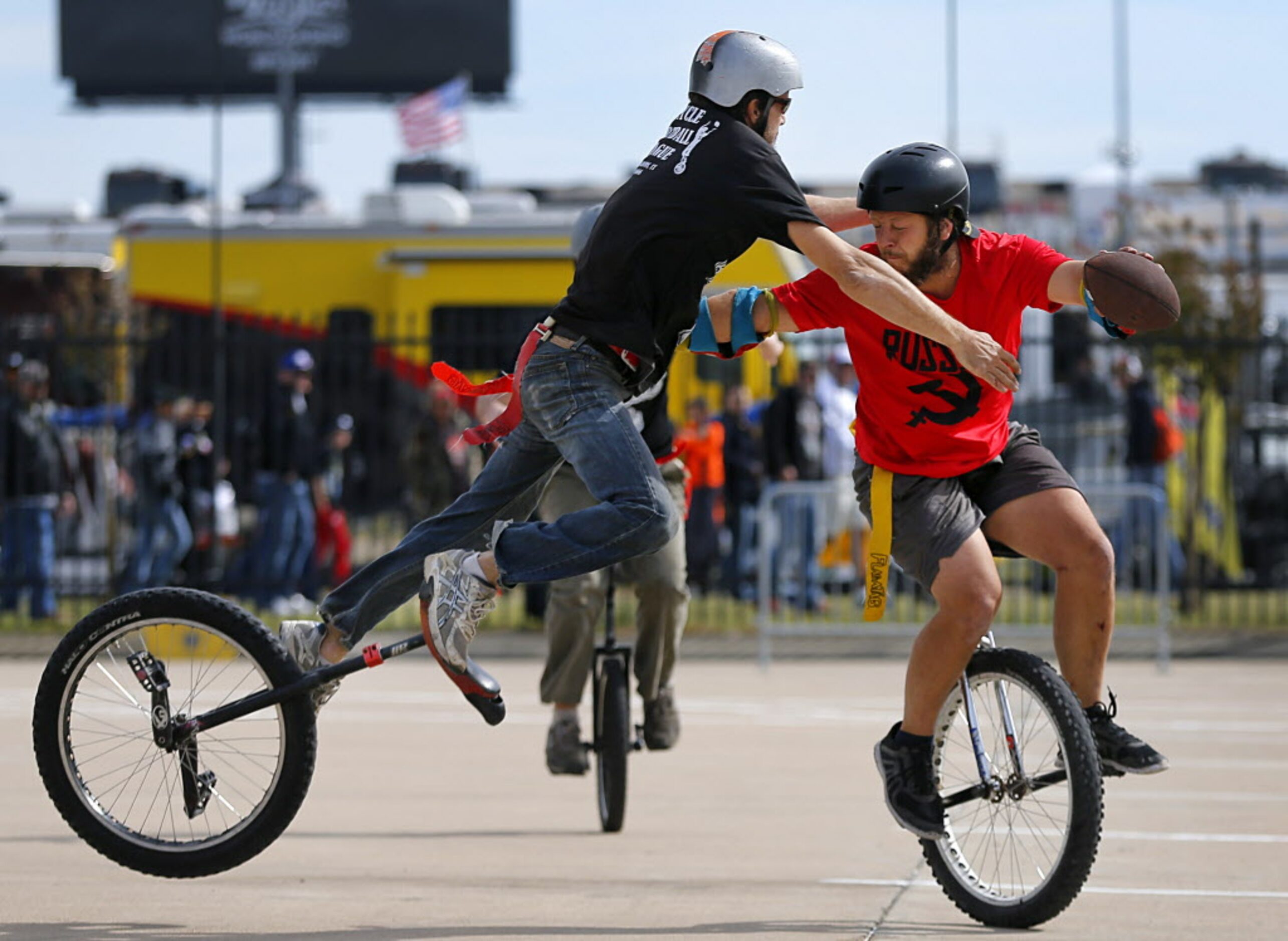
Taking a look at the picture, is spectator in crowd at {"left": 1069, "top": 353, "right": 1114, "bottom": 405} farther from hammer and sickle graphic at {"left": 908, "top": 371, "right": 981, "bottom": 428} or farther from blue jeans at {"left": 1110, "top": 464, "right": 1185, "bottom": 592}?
hammer and sickle graphic at {"left": 908, "top": 371, "right": 981, "bottom": 428}

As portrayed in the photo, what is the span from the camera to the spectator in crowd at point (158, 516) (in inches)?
630

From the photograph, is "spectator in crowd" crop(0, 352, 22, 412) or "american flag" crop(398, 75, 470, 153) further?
"american flag" crop(398, 75, 470, 153)

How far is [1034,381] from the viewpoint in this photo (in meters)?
20.7

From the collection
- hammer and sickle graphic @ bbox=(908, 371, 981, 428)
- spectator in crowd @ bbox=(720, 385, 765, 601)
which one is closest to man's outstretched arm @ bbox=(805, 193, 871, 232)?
hammer and sickle graphic @ bbox=(908, 371, 981, 428)

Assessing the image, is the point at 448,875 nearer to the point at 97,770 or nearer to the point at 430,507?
the point at 97,770

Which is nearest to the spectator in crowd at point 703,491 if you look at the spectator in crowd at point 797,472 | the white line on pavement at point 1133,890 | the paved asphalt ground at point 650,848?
the spectator in crowd at point 797,472

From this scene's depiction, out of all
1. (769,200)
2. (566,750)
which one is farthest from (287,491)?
(769,200)

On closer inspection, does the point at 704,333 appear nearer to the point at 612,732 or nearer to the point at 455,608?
the point at 455,608

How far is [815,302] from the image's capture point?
5777 millimetres

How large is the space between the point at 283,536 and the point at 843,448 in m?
4.36

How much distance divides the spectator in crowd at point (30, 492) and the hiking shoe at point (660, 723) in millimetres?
8943

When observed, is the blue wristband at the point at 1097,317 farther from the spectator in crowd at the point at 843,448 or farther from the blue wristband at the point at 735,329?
the spectator in crowd at the point at 843,448

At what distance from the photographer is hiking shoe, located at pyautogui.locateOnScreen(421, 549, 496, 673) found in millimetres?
5605

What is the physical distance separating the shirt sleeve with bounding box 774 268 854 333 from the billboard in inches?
1838
